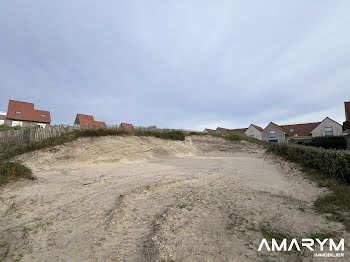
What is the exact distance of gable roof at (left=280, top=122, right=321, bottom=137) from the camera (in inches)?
1734

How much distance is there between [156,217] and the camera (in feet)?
16.0

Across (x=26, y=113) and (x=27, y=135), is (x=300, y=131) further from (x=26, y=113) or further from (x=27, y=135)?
(x=26, y=113)

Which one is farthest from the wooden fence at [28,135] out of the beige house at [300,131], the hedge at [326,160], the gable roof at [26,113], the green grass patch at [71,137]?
the beige house at [300,131]

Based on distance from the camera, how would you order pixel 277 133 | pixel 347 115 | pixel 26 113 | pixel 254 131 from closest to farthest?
pixel 347 115, pixel 26 113, pixel 277 133, pixel 254 131

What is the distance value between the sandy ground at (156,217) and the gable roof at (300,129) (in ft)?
140

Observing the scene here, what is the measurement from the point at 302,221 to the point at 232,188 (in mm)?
2762

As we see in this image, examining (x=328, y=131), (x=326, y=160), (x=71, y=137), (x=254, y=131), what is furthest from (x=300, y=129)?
(x=71, y=137)

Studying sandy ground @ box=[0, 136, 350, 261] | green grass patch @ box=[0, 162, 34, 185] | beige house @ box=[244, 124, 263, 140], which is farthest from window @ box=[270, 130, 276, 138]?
green grass patch @ box=[0, 162, 34, 185]

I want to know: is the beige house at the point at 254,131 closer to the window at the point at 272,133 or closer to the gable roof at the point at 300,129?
the window at the point at 272,133

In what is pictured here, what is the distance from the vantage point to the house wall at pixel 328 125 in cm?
3952

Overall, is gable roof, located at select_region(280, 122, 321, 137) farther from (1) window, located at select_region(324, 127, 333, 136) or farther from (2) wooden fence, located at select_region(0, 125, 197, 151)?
(2) wooden fence, located at select_region(0, 125, 197, 151)

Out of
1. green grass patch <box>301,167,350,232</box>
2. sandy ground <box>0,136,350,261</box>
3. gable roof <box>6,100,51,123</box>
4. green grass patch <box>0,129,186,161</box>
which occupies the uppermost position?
gable roof <box>6,100,51,123</box>

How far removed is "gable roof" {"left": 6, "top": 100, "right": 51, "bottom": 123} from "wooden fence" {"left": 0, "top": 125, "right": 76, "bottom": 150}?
2903 cm

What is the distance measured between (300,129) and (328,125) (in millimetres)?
5944
